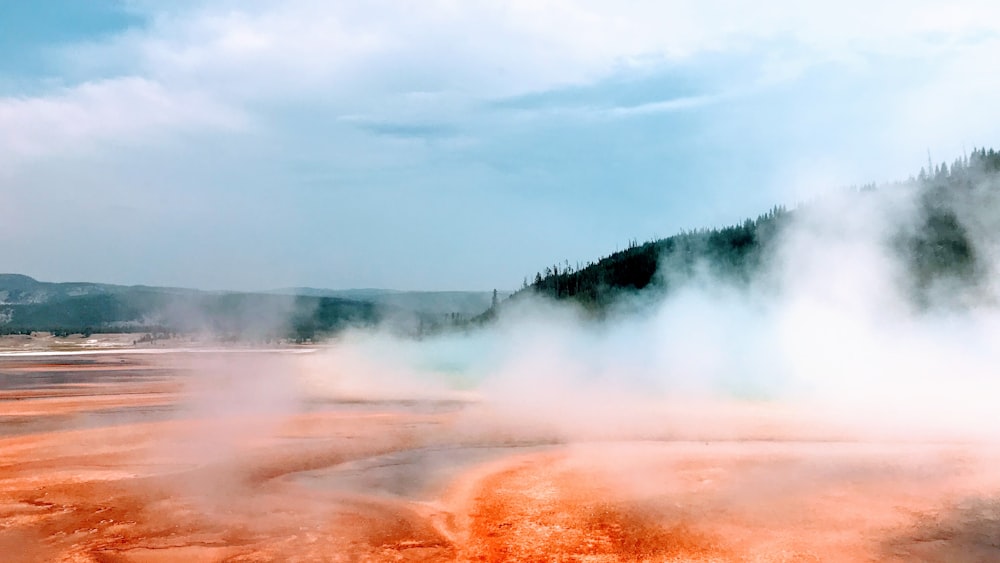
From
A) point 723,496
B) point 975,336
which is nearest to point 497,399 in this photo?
point 723,496

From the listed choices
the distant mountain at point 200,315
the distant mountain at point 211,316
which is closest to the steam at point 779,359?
the distant mountain at point 211,316

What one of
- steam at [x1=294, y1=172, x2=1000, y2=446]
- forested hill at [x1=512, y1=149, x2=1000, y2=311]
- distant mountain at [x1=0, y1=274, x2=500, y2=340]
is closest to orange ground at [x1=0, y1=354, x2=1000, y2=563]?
steam at [x1=294, y1=172, x2=1000, y2=446]

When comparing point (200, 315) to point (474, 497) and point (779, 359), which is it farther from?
point (474, 497)

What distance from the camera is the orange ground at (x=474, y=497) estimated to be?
32.6 feet

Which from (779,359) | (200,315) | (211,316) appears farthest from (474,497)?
(200,315)

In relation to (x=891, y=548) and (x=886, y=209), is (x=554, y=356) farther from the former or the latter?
(x=891, y=548)

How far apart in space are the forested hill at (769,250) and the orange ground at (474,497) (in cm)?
2788

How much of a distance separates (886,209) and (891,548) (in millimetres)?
44102

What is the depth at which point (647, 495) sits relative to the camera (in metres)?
12.6

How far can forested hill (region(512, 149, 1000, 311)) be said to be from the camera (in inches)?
1634

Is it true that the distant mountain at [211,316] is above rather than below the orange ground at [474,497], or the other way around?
above

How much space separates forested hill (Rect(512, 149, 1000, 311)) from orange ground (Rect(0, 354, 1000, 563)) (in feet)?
91.5

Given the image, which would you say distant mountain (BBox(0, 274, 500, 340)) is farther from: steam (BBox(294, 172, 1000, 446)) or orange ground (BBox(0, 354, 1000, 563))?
orange ground (BBox(0, 354, 1000, 563))

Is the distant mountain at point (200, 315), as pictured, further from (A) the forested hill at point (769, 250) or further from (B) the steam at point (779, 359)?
(B) the steam at point (779, 359)
